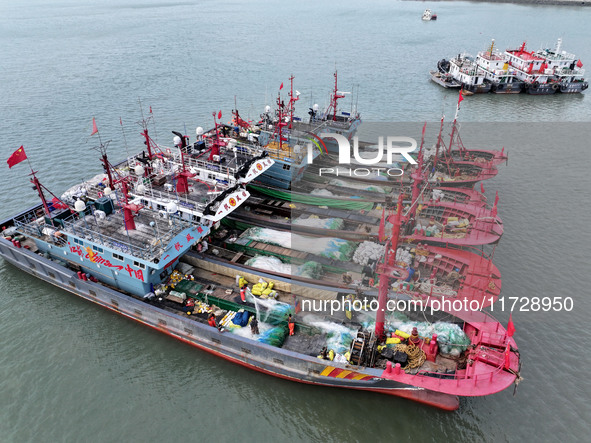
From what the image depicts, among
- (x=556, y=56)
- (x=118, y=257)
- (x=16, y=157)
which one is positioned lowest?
(x=118, y=257)

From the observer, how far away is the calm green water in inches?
706

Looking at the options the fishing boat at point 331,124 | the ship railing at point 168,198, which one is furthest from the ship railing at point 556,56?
the ship railing at point 168,198

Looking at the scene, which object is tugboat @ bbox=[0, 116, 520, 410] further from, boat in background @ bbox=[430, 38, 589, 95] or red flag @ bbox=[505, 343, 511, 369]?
boat in background @ bbox=[430, 38, 589, 95]

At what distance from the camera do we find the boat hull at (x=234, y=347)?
1752 cm

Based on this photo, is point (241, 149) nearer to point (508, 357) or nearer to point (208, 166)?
point (208, 166)

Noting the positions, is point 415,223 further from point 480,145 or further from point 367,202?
point 480,145

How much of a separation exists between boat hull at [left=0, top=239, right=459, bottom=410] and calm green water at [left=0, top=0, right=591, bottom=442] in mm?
767

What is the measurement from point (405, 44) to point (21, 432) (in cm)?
9450

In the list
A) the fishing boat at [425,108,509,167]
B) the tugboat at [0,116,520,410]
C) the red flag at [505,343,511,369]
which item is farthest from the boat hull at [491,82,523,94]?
the red flag at [505,343,511,369]

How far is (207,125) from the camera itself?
47.6 m

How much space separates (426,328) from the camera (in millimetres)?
19031

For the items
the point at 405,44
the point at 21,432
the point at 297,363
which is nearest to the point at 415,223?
the point at 297,363

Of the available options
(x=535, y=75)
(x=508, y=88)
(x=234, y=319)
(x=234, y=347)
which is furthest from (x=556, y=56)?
(x=234, y=347)

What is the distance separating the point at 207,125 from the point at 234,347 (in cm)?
3402
